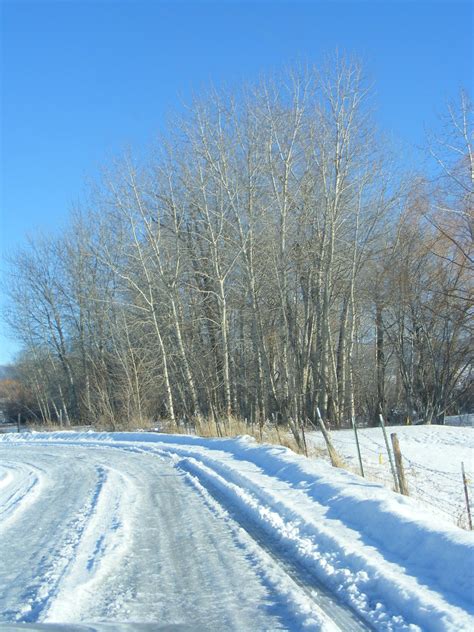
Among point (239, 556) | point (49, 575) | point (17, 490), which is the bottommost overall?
point (49, 575)

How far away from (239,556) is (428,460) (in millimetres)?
11437

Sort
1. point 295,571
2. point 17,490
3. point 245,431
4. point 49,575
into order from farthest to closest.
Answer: point 245,431, point 17,490, point 49,575, point 295,571

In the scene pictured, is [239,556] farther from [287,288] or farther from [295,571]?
[287,288]

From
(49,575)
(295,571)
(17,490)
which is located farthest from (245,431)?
(295,571)

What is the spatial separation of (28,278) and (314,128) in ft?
91.1

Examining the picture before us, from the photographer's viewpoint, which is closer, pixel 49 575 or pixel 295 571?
pixel 295 571

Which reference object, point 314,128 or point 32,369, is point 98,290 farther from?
point 314,128

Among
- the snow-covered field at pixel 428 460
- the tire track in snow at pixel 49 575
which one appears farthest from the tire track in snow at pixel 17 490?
the snow-covered field at pixel 428 460

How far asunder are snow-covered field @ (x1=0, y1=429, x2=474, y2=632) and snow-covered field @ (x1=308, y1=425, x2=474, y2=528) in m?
1.92

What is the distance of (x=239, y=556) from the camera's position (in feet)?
Result: 21.3

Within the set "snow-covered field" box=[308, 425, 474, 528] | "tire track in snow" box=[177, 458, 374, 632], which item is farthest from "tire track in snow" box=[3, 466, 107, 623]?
"snow-covered field" box=[308, 425, 474, 528]

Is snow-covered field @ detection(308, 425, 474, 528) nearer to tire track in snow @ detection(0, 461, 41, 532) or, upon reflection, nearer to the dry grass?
the dry grass

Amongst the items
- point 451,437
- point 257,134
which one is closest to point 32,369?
point 257,134

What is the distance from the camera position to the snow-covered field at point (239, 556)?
480 centimetres
